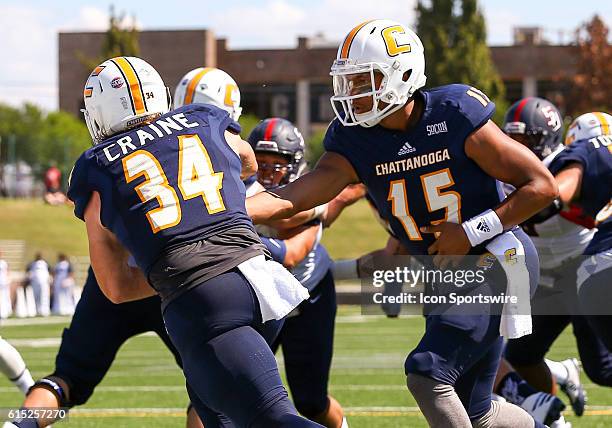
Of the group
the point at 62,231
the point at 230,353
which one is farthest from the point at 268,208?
the point at 62,231

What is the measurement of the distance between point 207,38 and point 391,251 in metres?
43.7

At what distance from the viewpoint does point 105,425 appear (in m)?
7.35

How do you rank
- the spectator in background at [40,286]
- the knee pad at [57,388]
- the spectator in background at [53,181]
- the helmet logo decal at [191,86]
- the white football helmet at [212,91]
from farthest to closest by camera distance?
the spectator in background at [53,181], the spectator in background at [40,286], the helmet logo decal at [191,86], the white football helmet at [212,91], the knee pad at [57,388]

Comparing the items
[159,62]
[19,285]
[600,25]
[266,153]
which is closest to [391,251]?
[266,153]

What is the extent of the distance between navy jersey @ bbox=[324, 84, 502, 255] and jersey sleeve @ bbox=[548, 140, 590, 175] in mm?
1017

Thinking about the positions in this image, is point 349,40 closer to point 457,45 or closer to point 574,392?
point 574,392

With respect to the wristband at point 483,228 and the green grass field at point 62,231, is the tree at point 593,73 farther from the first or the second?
the wristband at point 483,228

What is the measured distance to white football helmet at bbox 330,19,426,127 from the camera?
4.79 m

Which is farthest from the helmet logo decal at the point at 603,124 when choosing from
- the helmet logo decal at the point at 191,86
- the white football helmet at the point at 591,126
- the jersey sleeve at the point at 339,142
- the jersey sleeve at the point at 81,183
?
the jersey sleeve at the point at 81,183

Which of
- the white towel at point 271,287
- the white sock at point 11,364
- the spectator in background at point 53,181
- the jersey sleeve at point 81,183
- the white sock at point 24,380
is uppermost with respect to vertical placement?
the jersey sleeve at point 81,183

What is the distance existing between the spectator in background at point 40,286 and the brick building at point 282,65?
24.1 metres

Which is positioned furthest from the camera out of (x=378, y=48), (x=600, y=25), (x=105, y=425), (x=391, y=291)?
(x=600, y=25)

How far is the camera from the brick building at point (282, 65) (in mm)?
48750

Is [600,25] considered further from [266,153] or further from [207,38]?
[266,153]
